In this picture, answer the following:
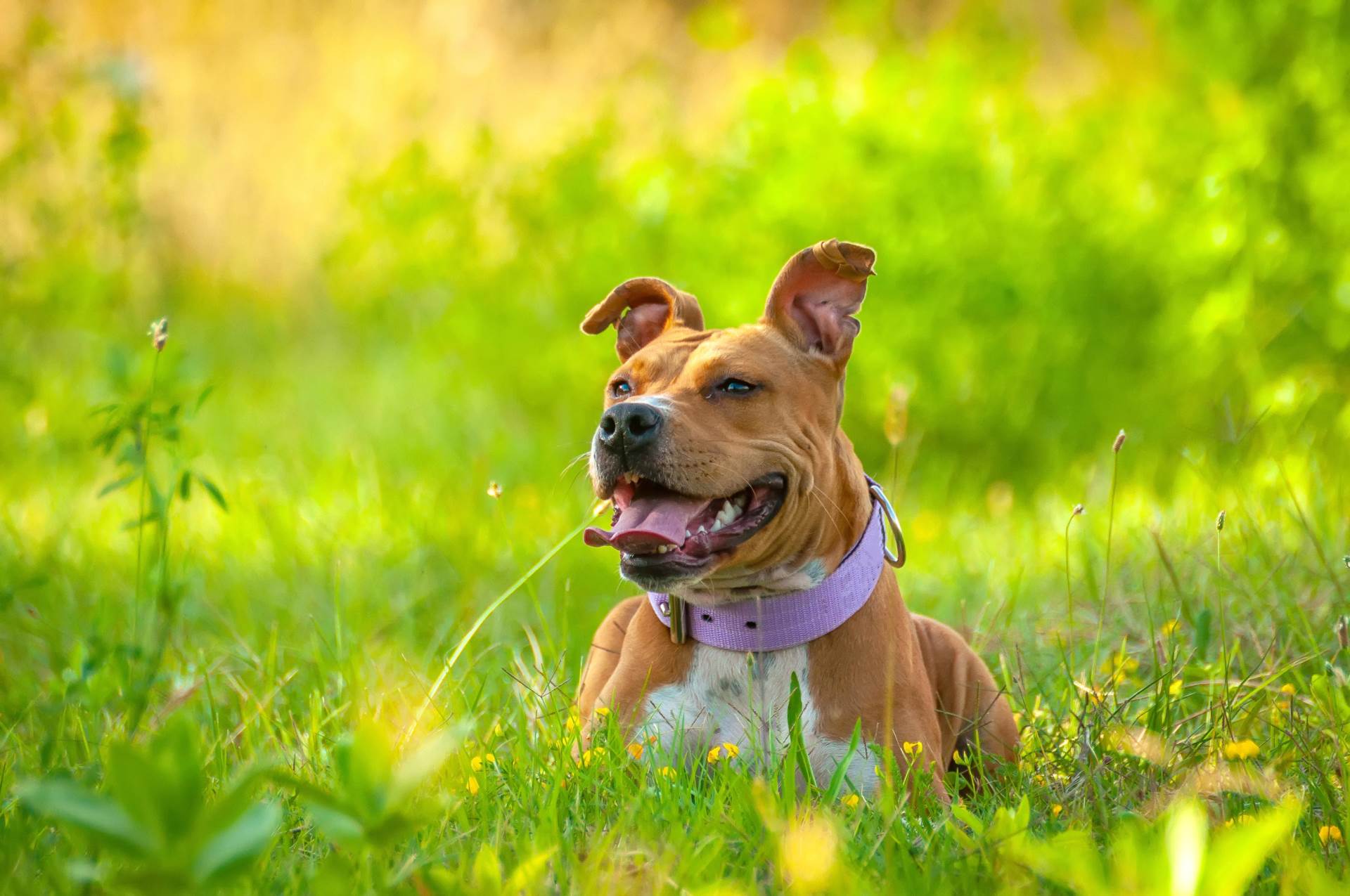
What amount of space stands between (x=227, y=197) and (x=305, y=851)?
1026cm

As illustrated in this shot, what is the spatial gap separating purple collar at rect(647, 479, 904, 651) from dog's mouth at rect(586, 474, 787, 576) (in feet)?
0.72

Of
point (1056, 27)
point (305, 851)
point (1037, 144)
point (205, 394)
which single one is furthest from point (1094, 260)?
point (1056, 27)

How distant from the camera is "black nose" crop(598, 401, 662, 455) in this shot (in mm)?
2889

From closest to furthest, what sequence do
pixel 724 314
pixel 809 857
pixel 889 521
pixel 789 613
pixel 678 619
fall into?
1. pixel 809 857
2. pixel 789 613
3. pixel 678 619
4. pixel 889 521
5. pixel 724 314

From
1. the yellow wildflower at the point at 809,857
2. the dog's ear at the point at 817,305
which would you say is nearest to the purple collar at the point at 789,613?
the dog's ear at the point at 817,305

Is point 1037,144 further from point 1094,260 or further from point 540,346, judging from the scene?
point 540,346

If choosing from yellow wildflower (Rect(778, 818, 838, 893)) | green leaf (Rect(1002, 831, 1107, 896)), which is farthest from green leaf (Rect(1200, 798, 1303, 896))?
yellow wildflower (Rect(778, 818, 838, 893))

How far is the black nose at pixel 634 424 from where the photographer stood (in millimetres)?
2889

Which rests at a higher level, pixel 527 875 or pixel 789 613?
pixel 527 875

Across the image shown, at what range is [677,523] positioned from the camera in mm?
2926

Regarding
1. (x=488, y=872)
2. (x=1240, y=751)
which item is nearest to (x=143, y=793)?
(x=488, y=872)

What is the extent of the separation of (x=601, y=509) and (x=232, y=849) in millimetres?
1646

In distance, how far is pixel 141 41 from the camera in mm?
13242

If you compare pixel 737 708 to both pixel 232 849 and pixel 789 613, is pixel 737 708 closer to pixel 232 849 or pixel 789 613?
pixel 789 613
